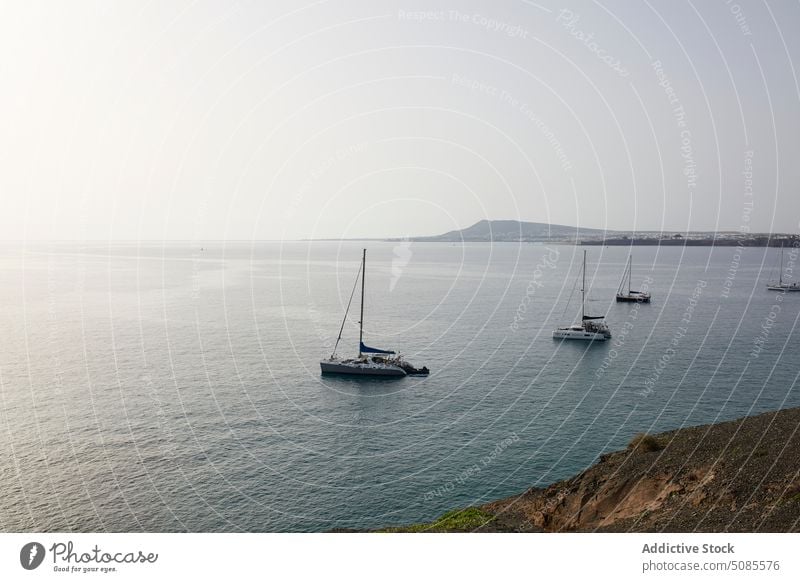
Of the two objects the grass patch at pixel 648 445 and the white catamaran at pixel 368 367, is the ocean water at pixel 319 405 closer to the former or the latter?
the white catamaran at pixel 368 367

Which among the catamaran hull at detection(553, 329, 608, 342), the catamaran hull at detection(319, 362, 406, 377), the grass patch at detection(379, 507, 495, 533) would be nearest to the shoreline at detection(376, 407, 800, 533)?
the grass patch at detection(379, 507, 495, 533)

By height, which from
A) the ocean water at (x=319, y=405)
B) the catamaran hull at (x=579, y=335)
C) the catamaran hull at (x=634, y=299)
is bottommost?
the ocean water at (x=319, y=405)

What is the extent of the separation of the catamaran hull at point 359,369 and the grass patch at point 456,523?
27.7m

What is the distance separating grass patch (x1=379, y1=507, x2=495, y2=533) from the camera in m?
23.4

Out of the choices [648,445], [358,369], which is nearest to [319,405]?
[358,369]

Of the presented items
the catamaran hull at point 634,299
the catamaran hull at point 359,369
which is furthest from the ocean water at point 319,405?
the catamaran hull at point 634,299

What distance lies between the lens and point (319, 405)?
4581cm

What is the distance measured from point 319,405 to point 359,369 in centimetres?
1028

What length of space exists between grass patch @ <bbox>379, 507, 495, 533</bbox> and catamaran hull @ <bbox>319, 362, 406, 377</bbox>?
27.7 m

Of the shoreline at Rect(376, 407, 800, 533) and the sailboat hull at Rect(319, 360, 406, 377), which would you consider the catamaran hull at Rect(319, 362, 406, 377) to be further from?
the shoreline at Rect(376, 407, 800, 533)

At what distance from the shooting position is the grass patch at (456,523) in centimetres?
2342

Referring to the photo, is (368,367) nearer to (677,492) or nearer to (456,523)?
(456,523)

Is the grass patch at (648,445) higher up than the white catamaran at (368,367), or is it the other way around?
the grass patch at (648,445)

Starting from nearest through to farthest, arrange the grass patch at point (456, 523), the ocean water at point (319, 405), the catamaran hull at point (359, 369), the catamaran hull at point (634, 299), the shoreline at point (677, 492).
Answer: the shoreline at point (677, 492), the grass patch at point (456, 523), the ocean water at point (319, 405), the catamaran hull at point (359, 369), the catamaran hull at point (634, 299)
